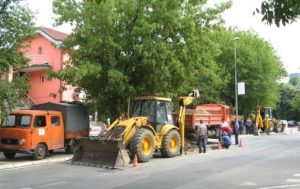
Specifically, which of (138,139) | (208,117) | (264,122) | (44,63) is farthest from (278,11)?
(264,122)

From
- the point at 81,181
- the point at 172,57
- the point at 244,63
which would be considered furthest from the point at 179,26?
the point at 244,63

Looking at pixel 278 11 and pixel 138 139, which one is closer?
pixel 278 11

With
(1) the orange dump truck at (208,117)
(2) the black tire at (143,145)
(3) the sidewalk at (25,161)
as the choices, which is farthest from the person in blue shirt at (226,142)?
(3) the sidewalk at (25,161)

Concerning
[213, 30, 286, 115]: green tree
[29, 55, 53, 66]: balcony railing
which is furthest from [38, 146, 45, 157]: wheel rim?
[213, 30, 286, 115]: green tree

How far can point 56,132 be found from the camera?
2130 centimetres

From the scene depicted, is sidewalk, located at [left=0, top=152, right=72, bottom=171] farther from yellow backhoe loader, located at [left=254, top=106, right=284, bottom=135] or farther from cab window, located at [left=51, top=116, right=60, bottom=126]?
yellow backhoe loader, located at [left=254, top=106, right=284, bottom=135]

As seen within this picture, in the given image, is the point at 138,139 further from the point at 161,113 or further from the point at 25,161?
the point at 25,161

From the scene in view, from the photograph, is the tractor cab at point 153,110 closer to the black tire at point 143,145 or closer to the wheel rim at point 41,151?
the black tire at point 143,145

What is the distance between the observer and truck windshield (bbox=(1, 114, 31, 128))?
66.5ft

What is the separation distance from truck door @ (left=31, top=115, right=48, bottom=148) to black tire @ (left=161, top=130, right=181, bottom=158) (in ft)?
16.5

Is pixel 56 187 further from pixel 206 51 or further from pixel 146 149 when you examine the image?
pixel 206 51

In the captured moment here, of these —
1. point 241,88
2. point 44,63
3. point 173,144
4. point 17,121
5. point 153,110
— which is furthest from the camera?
point 241,88

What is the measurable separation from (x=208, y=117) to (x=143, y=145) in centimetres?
954

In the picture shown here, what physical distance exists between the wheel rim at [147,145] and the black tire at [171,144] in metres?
1.19
